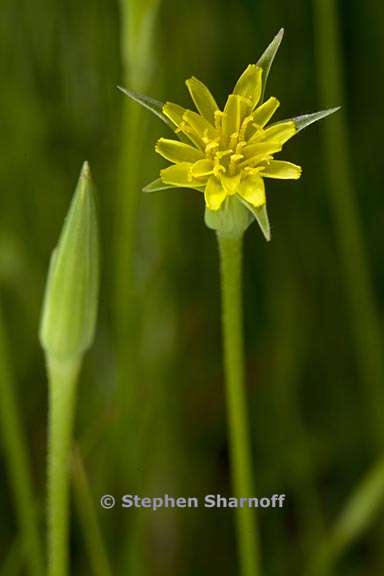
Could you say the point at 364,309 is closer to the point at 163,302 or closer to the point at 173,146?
the point at 163,302

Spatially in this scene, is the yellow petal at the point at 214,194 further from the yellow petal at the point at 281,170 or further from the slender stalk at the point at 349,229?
the slender stalk at the point at 349,229

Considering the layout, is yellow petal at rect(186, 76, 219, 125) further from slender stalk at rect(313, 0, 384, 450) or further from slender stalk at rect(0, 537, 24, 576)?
slender stalk at rect(0, 537, 24, 576)

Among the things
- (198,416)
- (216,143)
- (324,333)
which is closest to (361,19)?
(324,333)

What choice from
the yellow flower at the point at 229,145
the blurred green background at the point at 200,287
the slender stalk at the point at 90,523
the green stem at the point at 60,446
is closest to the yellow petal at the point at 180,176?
the yellow flower at the point at 229,145

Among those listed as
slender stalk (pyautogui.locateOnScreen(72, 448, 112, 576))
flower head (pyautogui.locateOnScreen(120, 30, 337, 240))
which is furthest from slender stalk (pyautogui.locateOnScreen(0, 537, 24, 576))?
flower head (pyautogui.locateOnScreen(120, 30, 337, 240))

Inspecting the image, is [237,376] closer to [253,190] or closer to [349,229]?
[253,190]

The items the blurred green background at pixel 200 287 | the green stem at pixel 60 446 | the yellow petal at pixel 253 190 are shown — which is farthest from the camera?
the blurred green background at pixel 200 287
